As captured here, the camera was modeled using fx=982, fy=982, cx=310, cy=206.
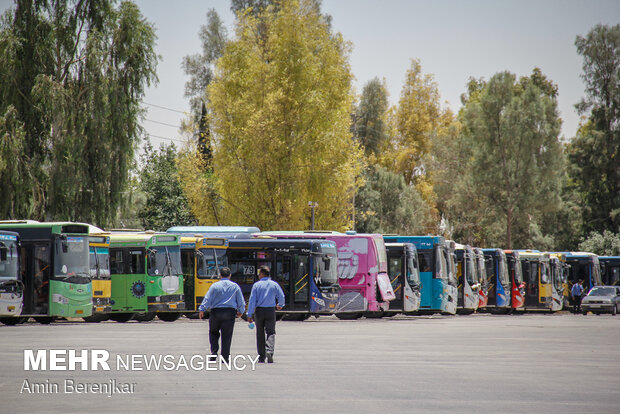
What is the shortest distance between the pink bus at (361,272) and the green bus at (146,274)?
476cm

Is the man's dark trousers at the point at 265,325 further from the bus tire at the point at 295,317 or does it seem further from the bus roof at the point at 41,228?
the bus tire at the point at 295,317

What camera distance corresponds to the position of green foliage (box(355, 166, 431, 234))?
8250 centimetres

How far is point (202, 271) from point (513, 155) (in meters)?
40.3

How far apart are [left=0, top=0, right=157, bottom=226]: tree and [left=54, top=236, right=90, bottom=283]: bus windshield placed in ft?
29.1

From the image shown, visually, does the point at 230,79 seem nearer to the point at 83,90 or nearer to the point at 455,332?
the point at 83,90

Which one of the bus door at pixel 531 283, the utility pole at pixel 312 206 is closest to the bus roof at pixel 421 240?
the utility pole at pixel 312 206

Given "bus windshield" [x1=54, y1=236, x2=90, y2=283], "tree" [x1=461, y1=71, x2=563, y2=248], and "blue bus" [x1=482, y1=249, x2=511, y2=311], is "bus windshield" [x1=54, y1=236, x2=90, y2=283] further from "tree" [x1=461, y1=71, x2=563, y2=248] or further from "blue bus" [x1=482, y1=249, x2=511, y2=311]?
"tree" [x1=461, y1=71, x2=563, y2=248]

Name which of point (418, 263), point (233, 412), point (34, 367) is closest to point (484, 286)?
point (418, 263)

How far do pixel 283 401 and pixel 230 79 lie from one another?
38138 millimetres

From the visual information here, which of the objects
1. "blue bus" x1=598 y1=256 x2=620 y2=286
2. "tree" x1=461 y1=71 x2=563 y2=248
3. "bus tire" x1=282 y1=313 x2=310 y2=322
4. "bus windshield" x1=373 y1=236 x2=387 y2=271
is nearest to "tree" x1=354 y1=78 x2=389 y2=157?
"tree" x1=461 y1=71 x2=563 y2=248

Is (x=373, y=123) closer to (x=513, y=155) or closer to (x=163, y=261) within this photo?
(x=513, y=155)

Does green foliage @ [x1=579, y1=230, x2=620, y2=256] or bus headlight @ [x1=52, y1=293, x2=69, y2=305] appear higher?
green foliage @ [x1=579, y1=230, x2=620, y2=256]

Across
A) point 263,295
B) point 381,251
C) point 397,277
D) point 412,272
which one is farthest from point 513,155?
point 263,295

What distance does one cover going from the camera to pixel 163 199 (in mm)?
74000
